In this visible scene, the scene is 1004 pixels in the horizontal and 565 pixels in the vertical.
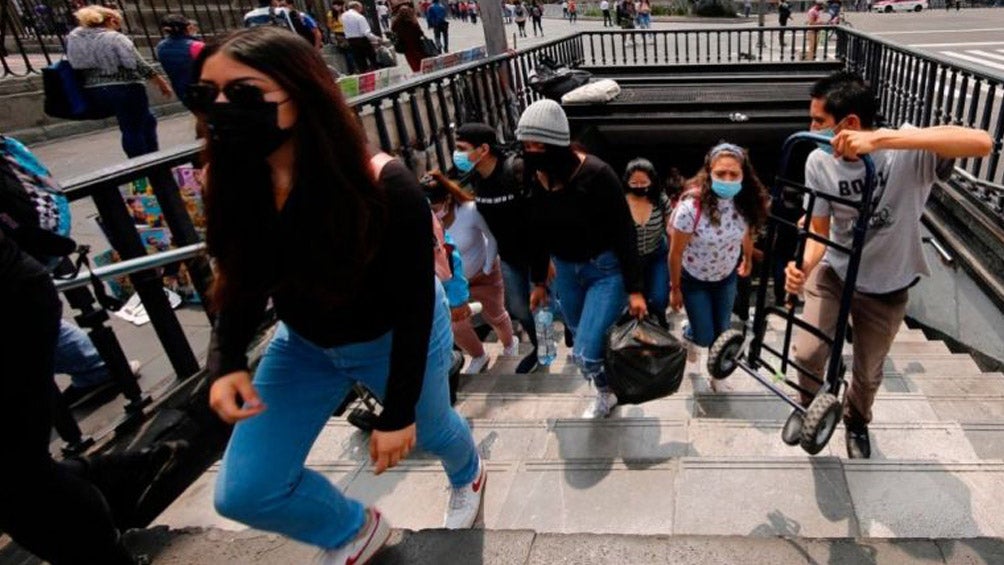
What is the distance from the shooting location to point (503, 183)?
4.21 metres

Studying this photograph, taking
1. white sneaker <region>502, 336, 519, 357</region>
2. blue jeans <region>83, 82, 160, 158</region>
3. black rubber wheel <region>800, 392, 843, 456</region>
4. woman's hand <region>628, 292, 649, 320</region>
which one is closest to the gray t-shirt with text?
black rubber wheel <region>800, 392, 843, 456</region>

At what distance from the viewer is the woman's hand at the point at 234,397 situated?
1.78 metres

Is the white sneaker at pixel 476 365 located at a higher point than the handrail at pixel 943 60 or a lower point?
lower

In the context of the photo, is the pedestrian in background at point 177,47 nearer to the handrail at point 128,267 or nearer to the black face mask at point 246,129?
the handrail at point 128,267

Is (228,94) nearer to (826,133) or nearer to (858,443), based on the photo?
(826,133)

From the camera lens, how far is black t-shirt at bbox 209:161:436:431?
5.57 ft

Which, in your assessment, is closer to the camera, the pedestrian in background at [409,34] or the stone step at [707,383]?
the stone step at [707,383]

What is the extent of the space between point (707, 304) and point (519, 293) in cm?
142

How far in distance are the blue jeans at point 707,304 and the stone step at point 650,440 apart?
2.94 feet

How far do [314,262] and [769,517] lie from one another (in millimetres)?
2009

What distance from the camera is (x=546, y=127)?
3289mm

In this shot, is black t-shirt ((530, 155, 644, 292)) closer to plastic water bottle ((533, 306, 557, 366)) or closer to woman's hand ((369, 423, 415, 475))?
plastic water bottle ((533, 306, 557, 366))

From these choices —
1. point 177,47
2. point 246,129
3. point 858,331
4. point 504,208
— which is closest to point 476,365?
point 504,208

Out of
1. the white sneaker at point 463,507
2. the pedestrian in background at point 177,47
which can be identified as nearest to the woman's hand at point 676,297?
the white sneaker at point 463,507
